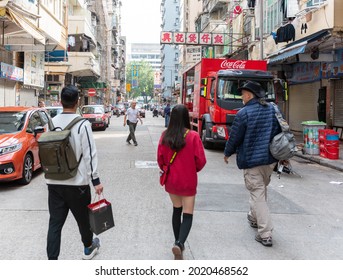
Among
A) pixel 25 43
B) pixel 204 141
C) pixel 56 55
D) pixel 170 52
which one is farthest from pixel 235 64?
pixel 170 52

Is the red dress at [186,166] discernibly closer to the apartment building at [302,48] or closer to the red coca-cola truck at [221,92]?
the red coca-cola truck at [221,92]

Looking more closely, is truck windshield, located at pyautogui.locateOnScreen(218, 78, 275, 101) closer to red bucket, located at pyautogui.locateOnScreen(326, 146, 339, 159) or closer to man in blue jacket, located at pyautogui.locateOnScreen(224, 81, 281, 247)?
red bucket, located at pyautogui.locateOnScreen(326, 146, 339, 159)

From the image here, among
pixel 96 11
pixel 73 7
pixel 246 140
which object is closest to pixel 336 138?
pixel 246 140

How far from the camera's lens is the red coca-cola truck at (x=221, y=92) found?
13.9 m

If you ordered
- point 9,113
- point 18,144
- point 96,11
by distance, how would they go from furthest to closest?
point 96,11
point 9,113
point 18,144

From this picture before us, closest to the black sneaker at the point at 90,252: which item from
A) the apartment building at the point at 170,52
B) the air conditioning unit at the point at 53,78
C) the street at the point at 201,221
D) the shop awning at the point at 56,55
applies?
the street at the point at 201,221

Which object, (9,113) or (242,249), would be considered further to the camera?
(9,113)

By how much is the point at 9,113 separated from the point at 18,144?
4.82 ft

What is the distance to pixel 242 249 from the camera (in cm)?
472

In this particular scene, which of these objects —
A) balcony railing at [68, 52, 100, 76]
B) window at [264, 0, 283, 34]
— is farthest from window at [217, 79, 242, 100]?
balcony railing at [68, 52, 100, 76]

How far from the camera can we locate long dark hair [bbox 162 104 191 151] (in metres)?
4.09

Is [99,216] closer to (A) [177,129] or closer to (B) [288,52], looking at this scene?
(A) [177,129]
